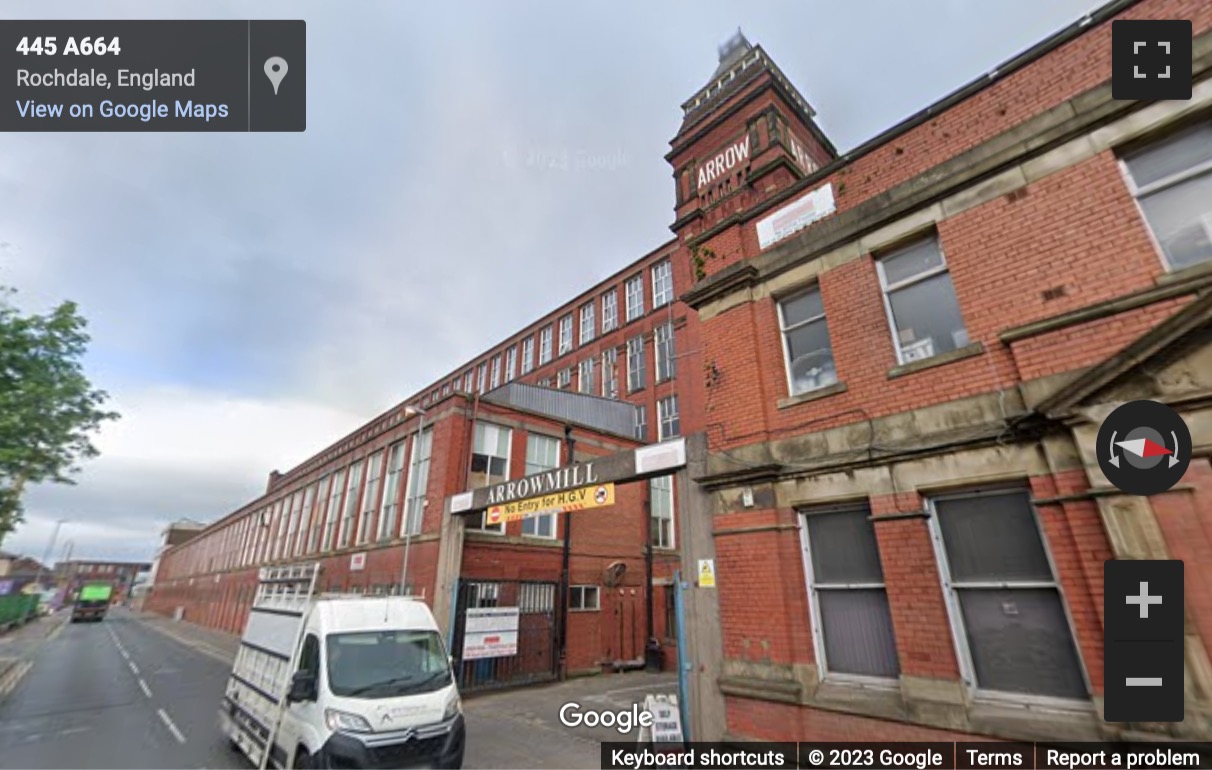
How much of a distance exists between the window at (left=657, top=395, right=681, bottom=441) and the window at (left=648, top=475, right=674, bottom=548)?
6707 millimetres

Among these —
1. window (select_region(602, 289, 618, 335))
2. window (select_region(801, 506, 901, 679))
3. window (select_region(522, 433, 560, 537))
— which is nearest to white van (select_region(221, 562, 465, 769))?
window (select_region(801, 506, 901, 679))

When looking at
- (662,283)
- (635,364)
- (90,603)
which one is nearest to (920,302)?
(635,364)

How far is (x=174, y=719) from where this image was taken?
1144 centimetres

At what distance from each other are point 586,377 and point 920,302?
1264 inches

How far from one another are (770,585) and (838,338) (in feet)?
12.6

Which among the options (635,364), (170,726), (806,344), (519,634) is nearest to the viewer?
(806,344)

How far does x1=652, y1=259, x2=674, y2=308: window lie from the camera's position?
3444 centimetres

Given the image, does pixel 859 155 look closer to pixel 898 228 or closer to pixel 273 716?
pixel 898 228

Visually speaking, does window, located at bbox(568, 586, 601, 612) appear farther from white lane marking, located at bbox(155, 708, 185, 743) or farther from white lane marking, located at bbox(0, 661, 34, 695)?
white lane marking, located at bbox(0, 661, 34, 695)

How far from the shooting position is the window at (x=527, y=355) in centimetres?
4550

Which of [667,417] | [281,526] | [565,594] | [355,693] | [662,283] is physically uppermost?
[662,283]

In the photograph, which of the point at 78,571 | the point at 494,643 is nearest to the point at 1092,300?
the point at 494,643

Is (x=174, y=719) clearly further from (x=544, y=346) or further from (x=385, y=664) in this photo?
(x=544, y=346)

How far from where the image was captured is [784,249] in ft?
28.1
